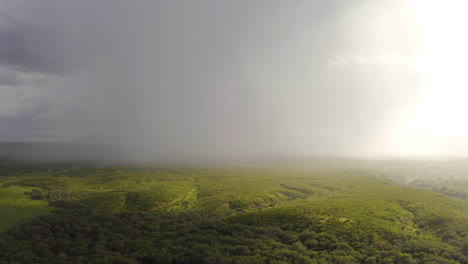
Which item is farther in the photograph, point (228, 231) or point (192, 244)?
point (228, 231)

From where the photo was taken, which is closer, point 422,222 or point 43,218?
point 43,218

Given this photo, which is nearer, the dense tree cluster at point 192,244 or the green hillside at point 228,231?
the dense tree cluster at point 192,244

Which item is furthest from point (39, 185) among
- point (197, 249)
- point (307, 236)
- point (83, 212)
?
point (307, 236)

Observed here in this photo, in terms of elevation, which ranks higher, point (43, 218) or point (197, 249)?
point (43, 218)

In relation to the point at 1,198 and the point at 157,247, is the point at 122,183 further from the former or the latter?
the point at 157,247

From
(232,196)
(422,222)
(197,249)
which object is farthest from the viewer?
(232,196)

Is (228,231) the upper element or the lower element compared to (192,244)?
lower

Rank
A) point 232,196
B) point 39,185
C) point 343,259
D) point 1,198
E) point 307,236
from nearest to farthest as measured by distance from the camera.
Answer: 1. point 343,259
2. point 307,236
3. point 1,198
4. point 232,196
5. point 39,185

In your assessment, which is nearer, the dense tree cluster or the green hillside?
the dense tree cluster
